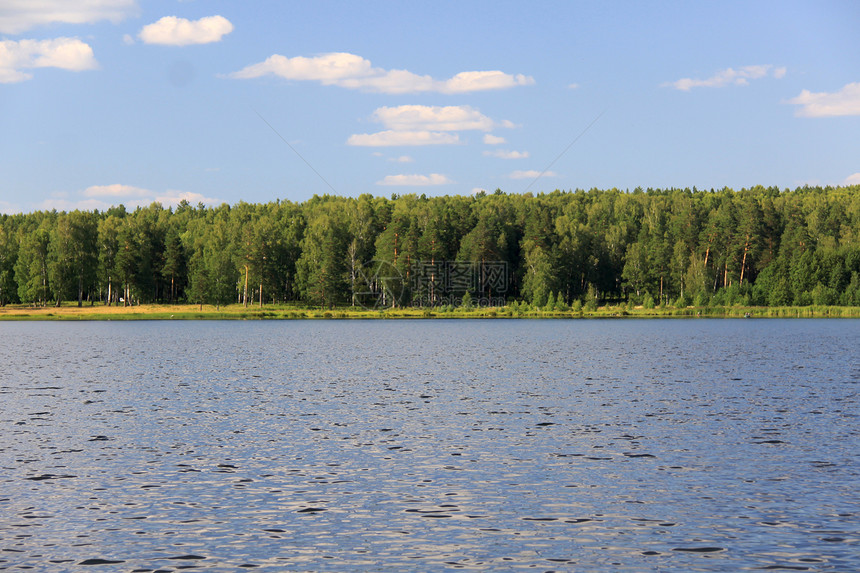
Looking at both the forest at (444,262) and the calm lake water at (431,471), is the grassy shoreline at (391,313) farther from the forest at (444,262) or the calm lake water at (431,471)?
the calm lake water at (431,471)

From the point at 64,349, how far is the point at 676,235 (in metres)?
137

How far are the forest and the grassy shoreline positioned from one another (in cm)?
262

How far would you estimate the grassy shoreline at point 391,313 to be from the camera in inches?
5974

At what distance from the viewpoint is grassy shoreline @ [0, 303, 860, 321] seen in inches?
5974

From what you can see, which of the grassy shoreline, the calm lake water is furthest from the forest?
the calm lake water

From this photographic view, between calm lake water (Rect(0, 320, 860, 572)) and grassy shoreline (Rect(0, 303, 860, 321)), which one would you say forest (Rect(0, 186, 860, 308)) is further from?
calm lake water (Rect(0, 320, 860, 572))

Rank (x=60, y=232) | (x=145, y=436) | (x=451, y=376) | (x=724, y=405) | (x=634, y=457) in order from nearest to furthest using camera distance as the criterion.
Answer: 1. (x=634, y=457)
2. (x=145, y=436)
3. (x=724, y=405)
4. (x=451, y=376)
5. (x=60, y=232)

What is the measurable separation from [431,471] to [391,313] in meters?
130

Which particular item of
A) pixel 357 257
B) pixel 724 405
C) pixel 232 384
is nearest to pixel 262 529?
pixel 724 405

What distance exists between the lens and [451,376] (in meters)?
51.0

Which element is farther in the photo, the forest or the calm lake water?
the forest

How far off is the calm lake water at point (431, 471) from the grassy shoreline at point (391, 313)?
328ft

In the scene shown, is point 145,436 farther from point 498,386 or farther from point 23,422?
point 498,386

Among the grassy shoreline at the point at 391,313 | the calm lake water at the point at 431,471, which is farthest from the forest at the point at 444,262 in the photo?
the calm lake water at the point at 431,471
